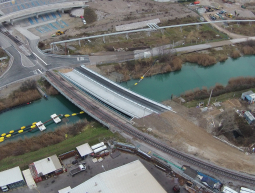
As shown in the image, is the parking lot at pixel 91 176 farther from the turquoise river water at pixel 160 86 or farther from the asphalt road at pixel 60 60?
the asphalt road at pixel 60 60

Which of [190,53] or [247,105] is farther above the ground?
[190,53]

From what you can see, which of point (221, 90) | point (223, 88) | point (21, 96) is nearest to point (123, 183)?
point (221, 90)

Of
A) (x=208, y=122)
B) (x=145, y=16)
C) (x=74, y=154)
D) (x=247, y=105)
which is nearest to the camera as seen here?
(x=74, y=154)

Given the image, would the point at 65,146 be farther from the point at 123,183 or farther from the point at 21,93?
the point at 21,93

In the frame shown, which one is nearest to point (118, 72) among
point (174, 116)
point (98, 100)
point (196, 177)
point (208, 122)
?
point (98, 100)

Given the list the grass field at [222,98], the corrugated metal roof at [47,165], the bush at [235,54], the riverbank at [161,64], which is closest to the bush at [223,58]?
the riverbank at [161,64]

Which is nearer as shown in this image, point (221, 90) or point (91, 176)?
point (91, 176)

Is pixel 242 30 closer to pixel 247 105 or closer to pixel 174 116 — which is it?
pixel 247 105
